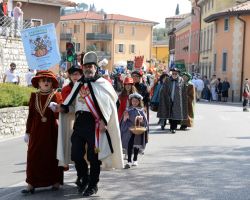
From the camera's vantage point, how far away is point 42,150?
772 centimetres

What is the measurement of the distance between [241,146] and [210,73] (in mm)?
40037

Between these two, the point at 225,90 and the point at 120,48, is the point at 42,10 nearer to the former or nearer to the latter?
the point at 225,90

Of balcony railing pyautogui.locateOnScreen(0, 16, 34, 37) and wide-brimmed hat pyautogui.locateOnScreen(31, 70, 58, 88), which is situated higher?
balcony railing pyautogui.locateOnScreen(0, 16, 34, 37)

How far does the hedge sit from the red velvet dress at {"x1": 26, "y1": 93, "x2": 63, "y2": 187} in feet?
21.9

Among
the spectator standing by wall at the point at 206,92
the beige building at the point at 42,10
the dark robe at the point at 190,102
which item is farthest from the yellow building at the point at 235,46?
the dark robe at the point at 190,102

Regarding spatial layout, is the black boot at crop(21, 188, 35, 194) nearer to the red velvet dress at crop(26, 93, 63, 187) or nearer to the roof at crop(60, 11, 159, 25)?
the red velvet dress at crop(26, 93, 63, 187)

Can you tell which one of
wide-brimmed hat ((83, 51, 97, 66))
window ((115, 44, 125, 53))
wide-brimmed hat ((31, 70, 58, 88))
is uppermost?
window ((115, 44, 125, 53))

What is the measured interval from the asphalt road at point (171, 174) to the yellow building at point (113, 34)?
8772 centimetres

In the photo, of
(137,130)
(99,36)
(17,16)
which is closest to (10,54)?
(17,16)

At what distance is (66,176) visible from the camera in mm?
9211

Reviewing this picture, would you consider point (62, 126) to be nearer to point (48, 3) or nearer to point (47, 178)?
point (47, 178)

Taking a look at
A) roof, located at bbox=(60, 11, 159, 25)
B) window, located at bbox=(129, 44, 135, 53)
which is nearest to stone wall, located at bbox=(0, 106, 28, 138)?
roof, located at bbox=(60, 11, 159, 25)

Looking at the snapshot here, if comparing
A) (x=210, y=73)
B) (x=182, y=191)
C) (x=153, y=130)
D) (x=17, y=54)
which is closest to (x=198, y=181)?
(x=182, y=191)

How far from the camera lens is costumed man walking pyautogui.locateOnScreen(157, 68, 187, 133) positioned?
16.4m
